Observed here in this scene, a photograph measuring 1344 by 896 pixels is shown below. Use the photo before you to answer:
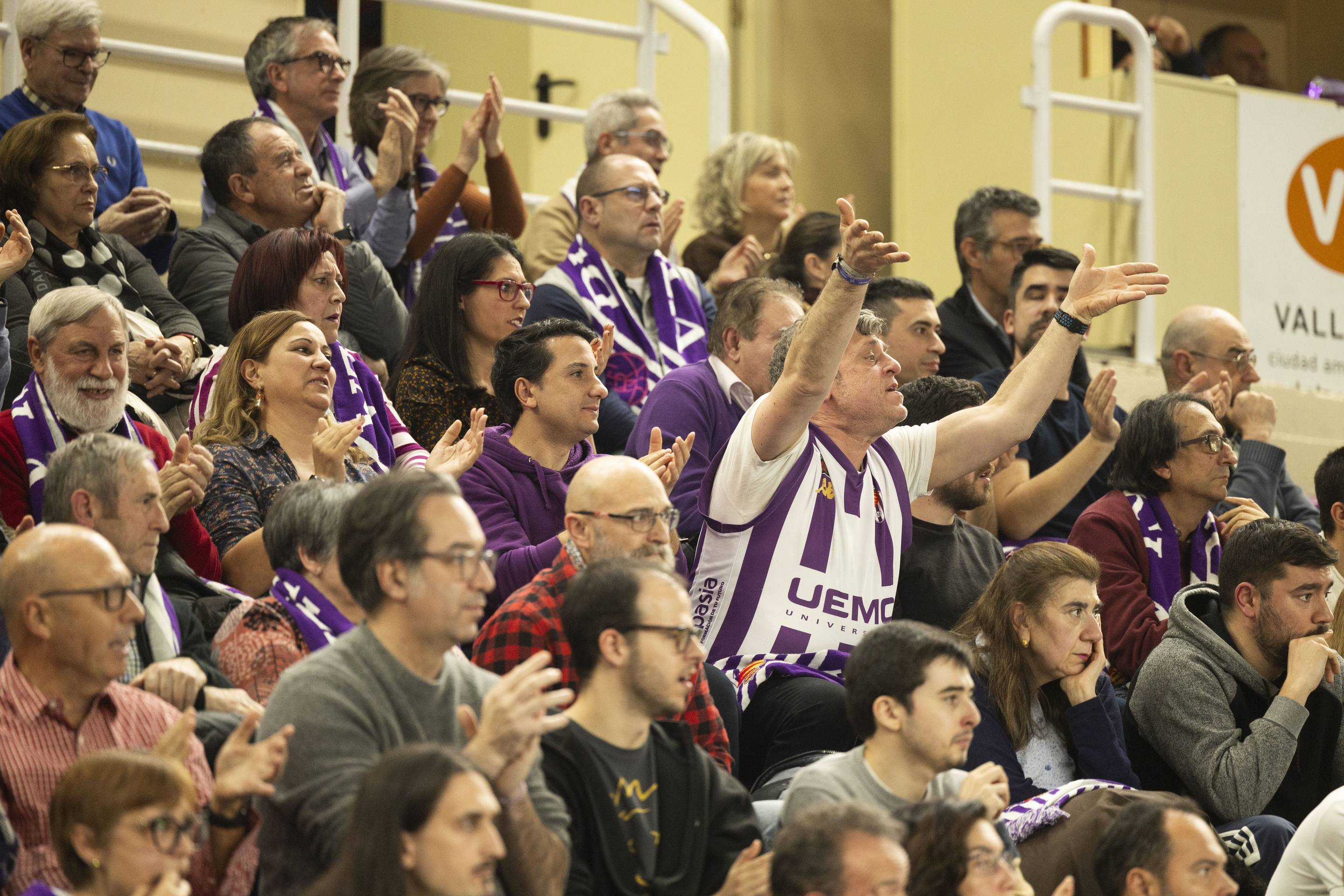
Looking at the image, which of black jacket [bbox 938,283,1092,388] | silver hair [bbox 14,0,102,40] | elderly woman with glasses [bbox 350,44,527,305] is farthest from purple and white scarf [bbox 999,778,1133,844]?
silver hair [bbox 14,0,102,40]

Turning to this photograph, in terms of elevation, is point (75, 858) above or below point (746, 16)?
below

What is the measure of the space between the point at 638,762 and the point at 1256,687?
1917mm

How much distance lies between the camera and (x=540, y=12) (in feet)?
22.4

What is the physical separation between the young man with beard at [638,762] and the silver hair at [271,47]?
313 centimetres

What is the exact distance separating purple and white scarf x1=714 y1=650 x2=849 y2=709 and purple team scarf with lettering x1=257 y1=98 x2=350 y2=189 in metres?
2.47

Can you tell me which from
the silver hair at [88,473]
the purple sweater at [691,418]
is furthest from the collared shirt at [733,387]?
the silver hair at [88,473]

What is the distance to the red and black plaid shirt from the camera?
3494 millimetres

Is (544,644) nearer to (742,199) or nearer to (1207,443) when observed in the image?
(1207,443)

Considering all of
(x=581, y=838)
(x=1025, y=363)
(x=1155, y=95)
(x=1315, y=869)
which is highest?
(x=1155, y=95)

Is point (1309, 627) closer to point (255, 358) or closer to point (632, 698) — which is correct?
point (632, 698)

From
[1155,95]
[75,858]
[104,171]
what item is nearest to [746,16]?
[1155,95]

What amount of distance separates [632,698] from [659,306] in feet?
9.36

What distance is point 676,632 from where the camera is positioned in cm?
314

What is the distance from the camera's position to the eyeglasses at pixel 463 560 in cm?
289
